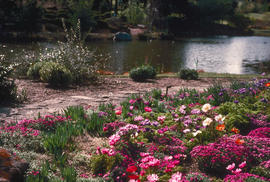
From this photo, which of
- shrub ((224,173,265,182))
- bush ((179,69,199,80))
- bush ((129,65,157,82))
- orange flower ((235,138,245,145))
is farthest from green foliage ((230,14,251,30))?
shrub ((224,173,265,182))

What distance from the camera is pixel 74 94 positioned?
8.11m

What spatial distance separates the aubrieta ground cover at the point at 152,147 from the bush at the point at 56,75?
319cm

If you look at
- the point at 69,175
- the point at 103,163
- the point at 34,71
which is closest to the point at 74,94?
the point at 34,71

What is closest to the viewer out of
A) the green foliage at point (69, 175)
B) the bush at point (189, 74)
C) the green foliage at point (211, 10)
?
the green foliage at point (69, 175)

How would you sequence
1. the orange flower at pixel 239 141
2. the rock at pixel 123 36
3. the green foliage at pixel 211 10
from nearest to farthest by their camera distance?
the orange flower at pixel 239 141 → the rock at pixel 123 36 → the green foliage at pixel 211 10

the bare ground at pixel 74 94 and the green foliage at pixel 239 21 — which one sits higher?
the green foliage at pixel 239 21

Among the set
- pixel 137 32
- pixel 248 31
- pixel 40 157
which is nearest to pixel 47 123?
pixel 40 157

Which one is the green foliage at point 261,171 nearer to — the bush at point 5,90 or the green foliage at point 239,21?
the bush at point 5,90

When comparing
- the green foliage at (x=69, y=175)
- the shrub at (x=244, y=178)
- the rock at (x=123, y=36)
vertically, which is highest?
the rock at (x=123, y=36)

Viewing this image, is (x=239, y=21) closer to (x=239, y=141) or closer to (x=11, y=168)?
(x=239, y=141)

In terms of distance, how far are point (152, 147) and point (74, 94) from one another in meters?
4.24

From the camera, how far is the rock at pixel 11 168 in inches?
115

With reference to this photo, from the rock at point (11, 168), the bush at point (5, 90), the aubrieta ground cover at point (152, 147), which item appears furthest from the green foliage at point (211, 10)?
the rock at point (11, 168)

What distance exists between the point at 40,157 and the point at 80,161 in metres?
0.54
